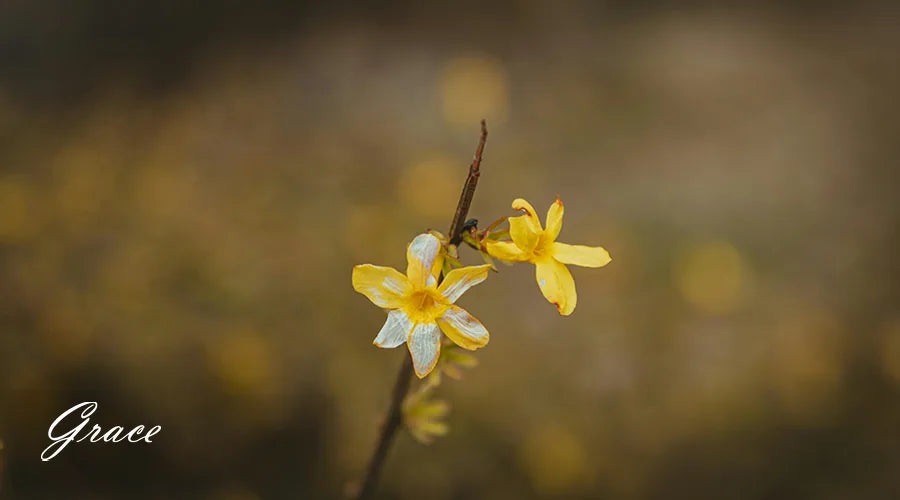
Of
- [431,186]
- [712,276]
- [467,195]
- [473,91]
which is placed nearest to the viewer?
[467,195]

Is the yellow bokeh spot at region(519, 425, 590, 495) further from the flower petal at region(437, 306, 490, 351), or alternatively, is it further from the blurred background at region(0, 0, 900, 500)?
the flower petal at region(437, 306, 490, 351)

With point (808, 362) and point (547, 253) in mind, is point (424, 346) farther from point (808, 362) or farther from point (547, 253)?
point (808, 362)

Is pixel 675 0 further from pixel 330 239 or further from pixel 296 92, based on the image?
pixel 330 239

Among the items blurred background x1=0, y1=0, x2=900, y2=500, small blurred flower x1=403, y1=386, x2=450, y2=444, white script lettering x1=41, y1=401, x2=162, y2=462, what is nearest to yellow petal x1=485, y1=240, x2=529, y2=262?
small blurred flower x1=403, y1=386, x2=450, y2=444

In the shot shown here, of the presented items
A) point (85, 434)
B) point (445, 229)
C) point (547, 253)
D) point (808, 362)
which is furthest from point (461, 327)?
point (808, 362)

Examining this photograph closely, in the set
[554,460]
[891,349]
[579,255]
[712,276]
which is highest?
[579,255]

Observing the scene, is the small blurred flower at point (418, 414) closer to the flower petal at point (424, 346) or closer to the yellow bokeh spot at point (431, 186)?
the flower petal at point (424, 346)

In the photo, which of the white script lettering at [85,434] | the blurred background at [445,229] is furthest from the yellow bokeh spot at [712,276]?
the white script lettering at [85,434]

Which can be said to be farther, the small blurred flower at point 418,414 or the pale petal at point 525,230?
the small blurred flower at point 418,414
